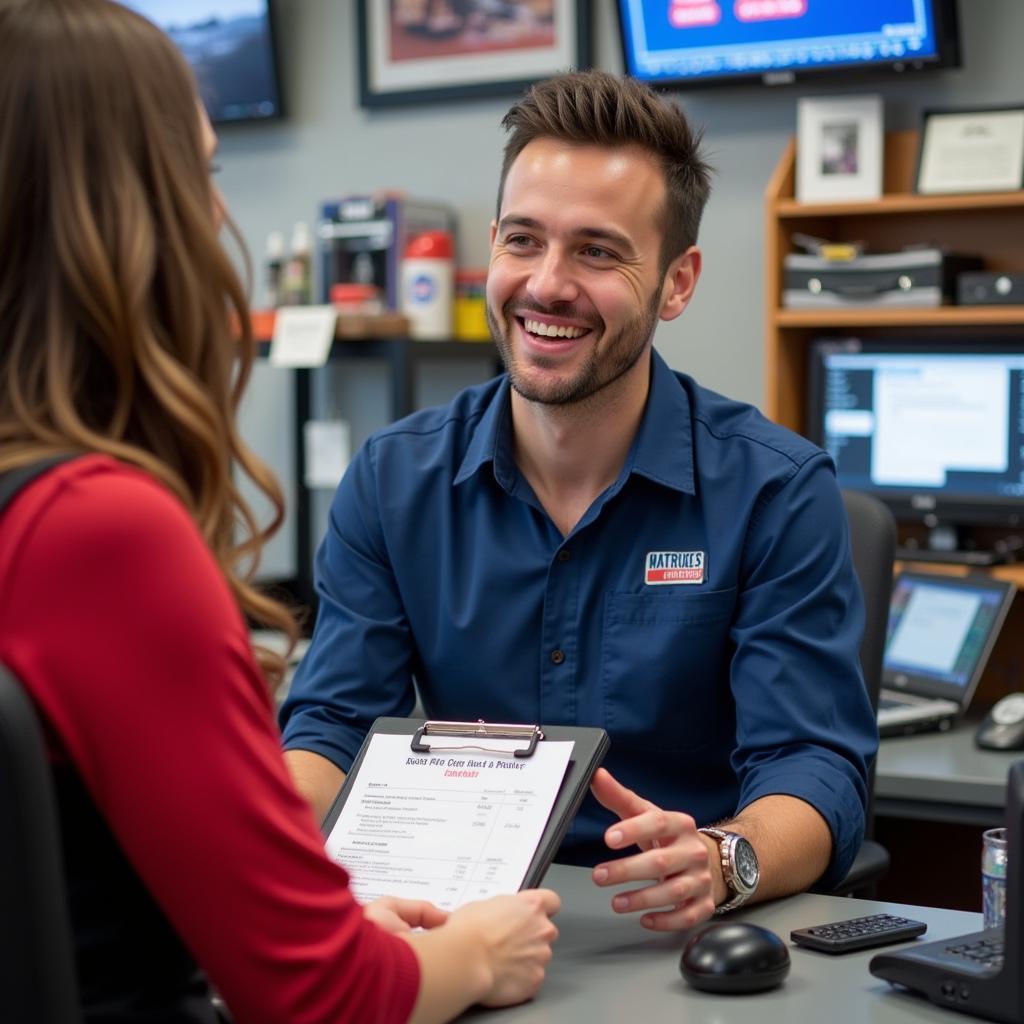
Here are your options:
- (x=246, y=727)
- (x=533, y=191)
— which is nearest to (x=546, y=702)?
(x=533, y=191)

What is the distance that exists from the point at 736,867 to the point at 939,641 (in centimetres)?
147

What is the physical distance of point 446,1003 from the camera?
103 cm

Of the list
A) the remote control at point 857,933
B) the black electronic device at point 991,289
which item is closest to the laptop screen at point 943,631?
the black electronic device at point 991,289

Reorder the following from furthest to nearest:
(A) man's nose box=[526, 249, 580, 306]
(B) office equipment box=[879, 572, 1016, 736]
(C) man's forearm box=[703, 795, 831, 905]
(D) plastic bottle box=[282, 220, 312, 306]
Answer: (D) plastic bottle box=[282, 220, 312, 306], (B) office equipment box=[879, 572, 1016, 736], (A) man's nose box=[526, 249, 580, 306], (C) man's forearm box=[703, 795, 831, 905]

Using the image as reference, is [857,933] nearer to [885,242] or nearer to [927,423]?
[927,423]

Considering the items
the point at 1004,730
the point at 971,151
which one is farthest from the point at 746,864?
the point at 971,151

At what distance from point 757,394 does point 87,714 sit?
8.47ft

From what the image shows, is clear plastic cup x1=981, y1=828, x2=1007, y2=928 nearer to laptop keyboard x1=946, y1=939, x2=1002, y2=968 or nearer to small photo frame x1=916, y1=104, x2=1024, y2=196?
laptop keyboard x1=946, y1=939, x2=1002, y2=968

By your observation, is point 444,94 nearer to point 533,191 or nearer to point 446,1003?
point 533,191

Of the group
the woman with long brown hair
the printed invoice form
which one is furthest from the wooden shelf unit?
the woman with long brown hair

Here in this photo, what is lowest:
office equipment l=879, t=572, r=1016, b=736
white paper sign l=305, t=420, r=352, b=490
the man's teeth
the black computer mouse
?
office equipment l=879, t=572, r=1016, b=736

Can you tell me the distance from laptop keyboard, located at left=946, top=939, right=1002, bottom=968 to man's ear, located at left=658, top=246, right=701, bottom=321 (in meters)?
0.95

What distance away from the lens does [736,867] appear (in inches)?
52.8

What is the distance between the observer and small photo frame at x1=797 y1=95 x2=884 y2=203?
2.96 m
